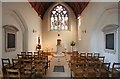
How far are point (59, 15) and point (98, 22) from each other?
1096 centimetres

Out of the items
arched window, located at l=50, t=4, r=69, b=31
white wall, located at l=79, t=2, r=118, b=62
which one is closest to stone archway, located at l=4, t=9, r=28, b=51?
white wall, located at l=79, t=2, r=118, b=62

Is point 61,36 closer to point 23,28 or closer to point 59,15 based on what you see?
point 59,15

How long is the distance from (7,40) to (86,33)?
24.1 ft

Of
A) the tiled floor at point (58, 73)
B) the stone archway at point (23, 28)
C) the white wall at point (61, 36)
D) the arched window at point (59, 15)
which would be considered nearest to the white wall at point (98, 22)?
the tiled floor at point (58, 73)

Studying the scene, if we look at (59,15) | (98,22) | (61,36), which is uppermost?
(59,15)

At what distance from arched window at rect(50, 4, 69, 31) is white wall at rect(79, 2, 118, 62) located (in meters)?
7.86

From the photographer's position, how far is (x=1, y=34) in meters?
9.84

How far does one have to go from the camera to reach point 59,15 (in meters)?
24.4

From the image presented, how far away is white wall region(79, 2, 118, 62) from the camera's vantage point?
11522mm

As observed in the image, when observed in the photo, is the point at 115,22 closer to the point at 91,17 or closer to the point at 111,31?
the point at 111,31

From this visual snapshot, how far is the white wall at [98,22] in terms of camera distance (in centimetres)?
1152

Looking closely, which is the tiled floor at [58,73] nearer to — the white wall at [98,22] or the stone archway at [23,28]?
the stone archway at [23,28]

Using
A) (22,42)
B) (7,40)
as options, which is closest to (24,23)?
(22,42)

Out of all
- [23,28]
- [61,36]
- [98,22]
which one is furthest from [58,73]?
[61,36]
